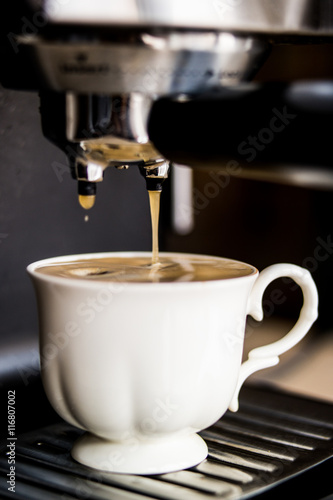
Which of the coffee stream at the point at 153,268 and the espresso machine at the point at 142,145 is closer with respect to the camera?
the espresso machine at the point at 142,145

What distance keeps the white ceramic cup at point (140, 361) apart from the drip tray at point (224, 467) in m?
0.01

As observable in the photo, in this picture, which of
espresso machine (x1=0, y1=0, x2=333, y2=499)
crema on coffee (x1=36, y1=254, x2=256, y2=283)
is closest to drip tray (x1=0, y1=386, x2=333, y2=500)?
espresso machine (x1=0, y1=0, x2=333, y2=499)

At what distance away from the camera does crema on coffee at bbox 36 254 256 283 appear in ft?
1.58

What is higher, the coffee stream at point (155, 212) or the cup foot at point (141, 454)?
the coffee stream at point (155, 212)

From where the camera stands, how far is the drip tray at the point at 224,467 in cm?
43

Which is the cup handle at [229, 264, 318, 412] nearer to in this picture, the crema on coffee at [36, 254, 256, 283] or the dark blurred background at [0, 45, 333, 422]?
the crema on coffee at [36, 254, 256, 283]

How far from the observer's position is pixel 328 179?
33 centimetres

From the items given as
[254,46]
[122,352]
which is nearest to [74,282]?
[122,352]

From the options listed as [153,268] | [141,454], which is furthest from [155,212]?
[141,454]

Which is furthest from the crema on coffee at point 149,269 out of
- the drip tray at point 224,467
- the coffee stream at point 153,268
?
the drip tray at point 224,467

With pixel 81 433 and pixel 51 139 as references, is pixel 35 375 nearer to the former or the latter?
pixel 81 433

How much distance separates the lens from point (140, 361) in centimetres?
45

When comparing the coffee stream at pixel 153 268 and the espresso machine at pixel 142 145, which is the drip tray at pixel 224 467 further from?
the coffee stream at pixel 153 268

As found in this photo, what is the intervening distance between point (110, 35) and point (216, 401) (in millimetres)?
219
